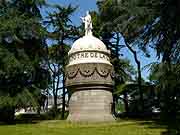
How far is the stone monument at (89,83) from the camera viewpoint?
990 inches

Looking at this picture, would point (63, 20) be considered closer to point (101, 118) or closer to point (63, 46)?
point (63, 46)

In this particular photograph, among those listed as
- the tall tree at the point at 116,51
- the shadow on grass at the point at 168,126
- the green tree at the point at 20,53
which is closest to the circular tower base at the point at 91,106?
the shadow on grass at the point at 168,126

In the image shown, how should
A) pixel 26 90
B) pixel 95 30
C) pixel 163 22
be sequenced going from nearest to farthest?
1. pixel 163 22
2. pixel 26 90
3. pixel 95 30

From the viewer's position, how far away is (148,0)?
65.5 ft

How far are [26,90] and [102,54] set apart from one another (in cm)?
681

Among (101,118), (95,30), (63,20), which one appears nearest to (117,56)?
(95,30)

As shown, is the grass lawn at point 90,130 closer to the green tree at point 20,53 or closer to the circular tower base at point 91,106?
the circular tower base at point 91,106

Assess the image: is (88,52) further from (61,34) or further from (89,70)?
(61,34)

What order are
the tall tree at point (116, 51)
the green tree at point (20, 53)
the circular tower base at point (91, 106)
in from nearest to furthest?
the circular tower base at point (91, 106) < the green tree at point (20, 53) < the tall tree at point (116, 51)

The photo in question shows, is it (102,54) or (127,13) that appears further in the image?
(102,54)

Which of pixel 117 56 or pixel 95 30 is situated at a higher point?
pixel 95 30

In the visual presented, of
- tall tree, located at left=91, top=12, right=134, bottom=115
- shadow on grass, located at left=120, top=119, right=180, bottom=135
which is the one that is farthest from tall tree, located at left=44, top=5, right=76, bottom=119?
shadow on grass, located at left=120, top=119, right=180, bottom=135

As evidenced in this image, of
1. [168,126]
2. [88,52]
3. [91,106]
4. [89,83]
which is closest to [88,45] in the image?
[88,52]

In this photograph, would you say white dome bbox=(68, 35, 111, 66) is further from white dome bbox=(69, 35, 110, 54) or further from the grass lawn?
the grass lawn
